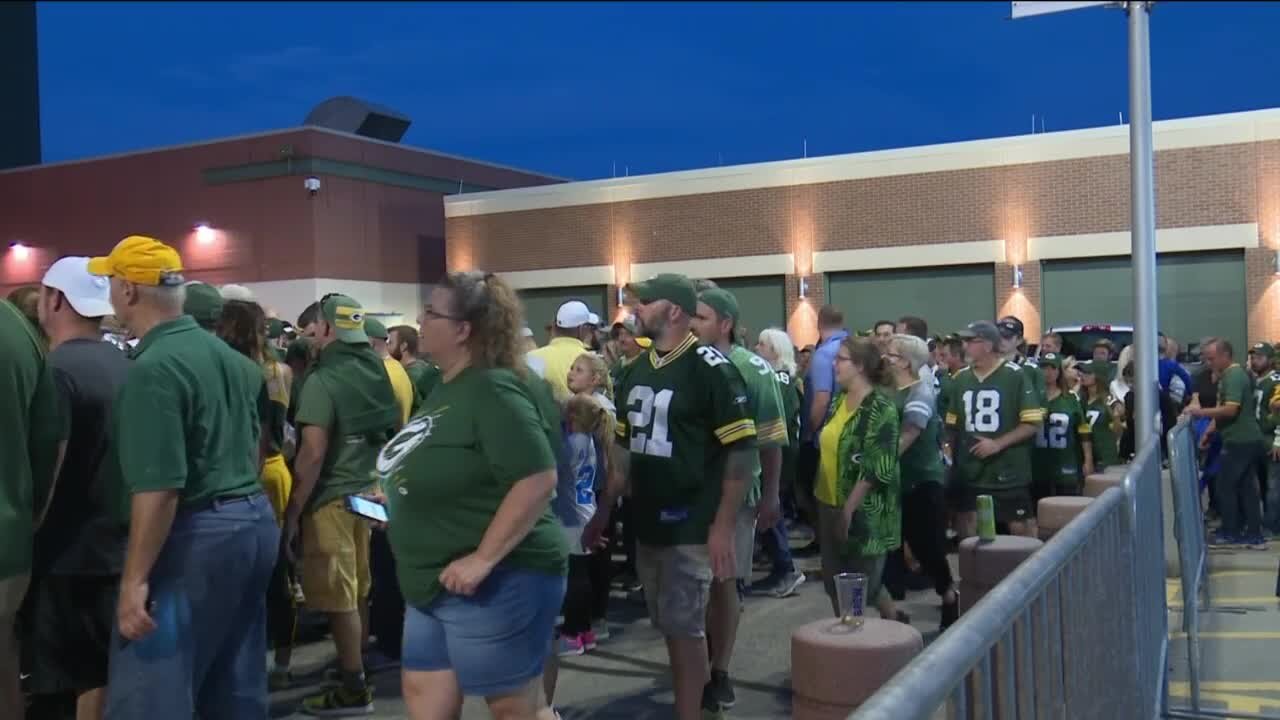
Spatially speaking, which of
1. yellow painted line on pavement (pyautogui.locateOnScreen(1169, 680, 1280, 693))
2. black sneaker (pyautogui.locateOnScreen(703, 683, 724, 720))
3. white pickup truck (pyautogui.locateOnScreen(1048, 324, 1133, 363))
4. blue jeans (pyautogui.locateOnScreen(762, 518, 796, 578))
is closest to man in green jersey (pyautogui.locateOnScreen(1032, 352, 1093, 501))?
blue jeans (pyautogui.locateOnScreen(762, 518, 796, 578))

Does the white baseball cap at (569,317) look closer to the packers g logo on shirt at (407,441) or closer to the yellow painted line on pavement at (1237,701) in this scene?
the packers g logo on shirt at (407,441)

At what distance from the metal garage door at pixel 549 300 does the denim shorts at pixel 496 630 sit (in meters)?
28.3

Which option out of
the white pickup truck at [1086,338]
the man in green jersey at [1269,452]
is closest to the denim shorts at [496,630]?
the man in green jersey at [1269,452]

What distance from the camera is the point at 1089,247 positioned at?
25.7m

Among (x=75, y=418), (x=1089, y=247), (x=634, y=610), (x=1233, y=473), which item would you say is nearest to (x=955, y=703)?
(x=75, y=418)

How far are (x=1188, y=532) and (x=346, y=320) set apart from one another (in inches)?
200

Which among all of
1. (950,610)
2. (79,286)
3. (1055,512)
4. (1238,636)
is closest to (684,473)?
(79,286)

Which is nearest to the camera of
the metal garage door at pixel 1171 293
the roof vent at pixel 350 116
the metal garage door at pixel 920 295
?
the metal garage door at pixel 1171 293

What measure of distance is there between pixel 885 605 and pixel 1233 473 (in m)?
6.42

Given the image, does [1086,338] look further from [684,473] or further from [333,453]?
[333,453]

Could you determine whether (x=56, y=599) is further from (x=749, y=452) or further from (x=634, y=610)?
(x=634, y=610)

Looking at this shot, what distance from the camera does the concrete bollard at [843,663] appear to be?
14.2 feet

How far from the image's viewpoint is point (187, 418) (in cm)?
375

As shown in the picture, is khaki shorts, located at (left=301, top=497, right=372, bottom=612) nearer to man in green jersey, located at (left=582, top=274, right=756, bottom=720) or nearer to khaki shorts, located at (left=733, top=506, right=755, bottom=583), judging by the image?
man in green jersey, located at (left=582, top=274, right=756, bottom=720)
